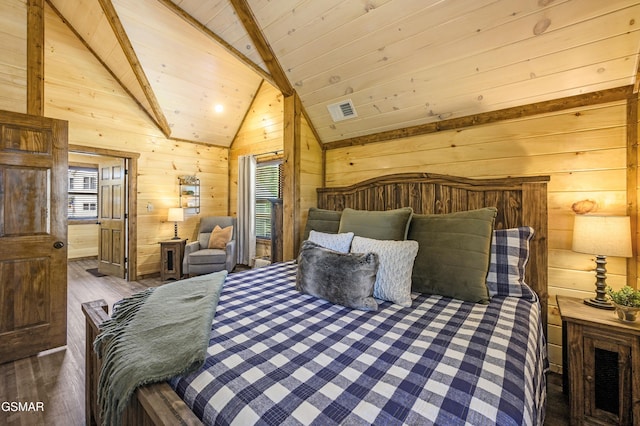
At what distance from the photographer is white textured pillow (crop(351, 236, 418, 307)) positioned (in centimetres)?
152

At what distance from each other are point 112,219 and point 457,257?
525 cm

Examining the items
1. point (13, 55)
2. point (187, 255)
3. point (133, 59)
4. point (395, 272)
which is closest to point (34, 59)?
point (13, 55)

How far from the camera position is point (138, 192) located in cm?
430

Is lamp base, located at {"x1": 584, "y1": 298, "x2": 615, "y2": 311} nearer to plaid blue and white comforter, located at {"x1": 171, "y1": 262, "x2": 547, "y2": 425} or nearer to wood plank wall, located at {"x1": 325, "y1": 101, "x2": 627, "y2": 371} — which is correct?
wood plank wall, located at {"x1": 325, "y1": 101, "x2": 627, "y2": 371}

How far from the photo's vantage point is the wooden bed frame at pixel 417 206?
0.80m

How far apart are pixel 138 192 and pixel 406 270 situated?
434 centimetres

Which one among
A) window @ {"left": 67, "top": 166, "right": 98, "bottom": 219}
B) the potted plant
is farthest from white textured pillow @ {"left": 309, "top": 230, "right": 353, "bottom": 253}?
window @ {"left": 67, "top": 166, "right": 98, "bottom": 219}

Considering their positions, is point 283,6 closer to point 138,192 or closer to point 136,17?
point 136,17

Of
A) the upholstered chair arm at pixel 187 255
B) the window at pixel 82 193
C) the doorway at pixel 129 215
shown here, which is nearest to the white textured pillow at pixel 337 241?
the upholstered chair arm at pixel 187 255

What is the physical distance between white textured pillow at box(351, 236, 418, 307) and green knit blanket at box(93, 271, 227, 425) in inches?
35.0

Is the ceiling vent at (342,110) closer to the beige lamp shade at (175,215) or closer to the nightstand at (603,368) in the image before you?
the nightstand at (603,368)

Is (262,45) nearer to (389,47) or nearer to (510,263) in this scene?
(389,47)

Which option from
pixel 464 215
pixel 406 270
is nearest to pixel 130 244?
pixel 406 270

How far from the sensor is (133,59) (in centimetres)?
341
